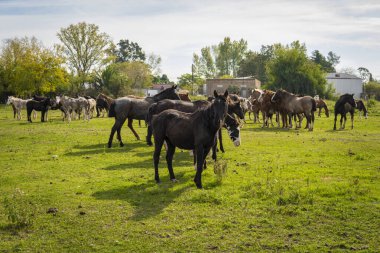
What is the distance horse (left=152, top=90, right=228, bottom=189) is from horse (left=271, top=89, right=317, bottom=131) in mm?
17387

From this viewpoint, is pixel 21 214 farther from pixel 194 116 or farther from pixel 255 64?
pixel 255 64

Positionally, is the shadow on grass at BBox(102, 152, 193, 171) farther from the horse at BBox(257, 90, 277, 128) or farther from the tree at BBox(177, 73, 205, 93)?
the tree at BBox(177, 73, 205, 93)

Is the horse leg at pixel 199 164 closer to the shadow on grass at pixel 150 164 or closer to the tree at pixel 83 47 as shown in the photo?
the shadow on grass at pixel 150 164

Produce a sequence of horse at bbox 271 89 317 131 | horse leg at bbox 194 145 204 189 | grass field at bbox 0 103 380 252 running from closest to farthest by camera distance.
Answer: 1. grass field at bbox 0 103 380 252
2. horse leg at bbox 194 145 204 189
3. horse at bbox 271 89 317 131

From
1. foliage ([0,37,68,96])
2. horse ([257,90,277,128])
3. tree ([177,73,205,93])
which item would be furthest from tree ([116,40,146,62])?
horse ([257,90,277,128])

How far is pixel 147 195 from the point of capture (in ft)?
31.1

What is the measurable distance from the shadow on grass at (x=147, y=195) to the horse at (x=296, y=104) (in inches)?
691

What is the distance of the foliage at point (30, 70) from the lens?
68.5 meters

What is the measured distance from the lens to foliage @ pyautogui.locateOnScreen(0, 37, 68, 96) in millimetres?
68500

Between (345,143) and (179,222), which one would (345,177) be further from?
(345,143)

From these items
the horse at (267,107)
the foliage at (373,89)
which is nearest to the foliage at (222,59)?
the foliage at (373,89)

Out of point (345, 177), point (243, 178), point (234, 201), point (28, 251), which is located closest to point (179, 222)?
point (234, 201)

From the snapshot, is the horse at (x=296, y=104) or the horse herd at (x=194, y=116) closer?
the horse herd at (x=194, y=116)

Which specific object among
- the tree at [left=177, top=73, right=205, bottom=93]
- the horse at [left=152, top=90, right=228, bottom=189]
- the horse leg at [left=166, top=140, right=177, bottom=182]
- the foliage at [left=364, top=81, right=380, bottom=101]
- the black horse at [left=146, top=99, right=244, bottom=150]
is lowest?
the horse leg at [left=166, top=140, right=177, bottom=182]
